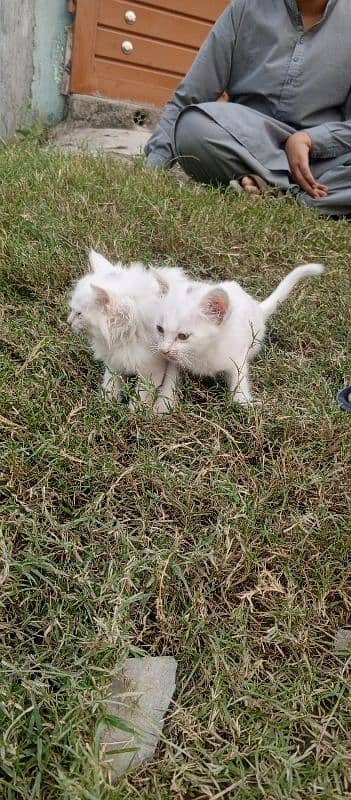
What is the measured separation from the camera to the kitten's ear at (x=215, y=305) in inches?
70.8

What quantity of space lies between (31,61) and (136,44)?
0.86m

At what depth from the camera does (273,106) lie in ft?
12.0

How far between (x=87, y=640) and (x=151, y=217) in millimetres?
1993

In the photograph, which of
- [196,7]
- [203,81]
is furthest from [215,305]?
[196,7]

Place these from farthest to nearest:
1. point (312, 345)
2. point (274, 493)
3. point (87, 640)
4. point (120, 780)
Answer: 1. point (312, 345)
2. point (274, 493)
3. point (87, 640)
4. point (120, 780)

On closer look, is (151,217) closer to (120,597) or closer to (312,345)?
(312,345)

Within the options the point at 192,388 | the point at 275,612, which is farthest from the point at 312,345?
the point at 275,612

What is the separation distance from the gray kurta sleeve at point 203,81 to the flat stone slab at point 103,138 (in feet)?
3.38

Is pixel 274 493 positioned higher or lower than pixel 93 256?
lower

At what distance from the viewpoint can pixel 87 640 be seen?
51.4 inches

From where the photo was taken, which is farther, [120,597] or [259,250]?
[259,250]

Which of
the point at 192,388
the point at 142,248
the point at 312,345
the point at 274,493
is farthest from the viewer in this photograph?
the point at 142,248

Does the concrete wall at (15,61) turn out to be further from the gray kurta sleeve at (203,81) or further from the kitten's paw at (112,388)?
the kitten's paw at (112,388)

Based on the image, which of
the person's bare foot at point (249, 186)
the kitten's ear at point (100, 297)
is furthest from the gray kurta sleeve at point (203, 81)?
the kitten's ear at point (100, 297)
